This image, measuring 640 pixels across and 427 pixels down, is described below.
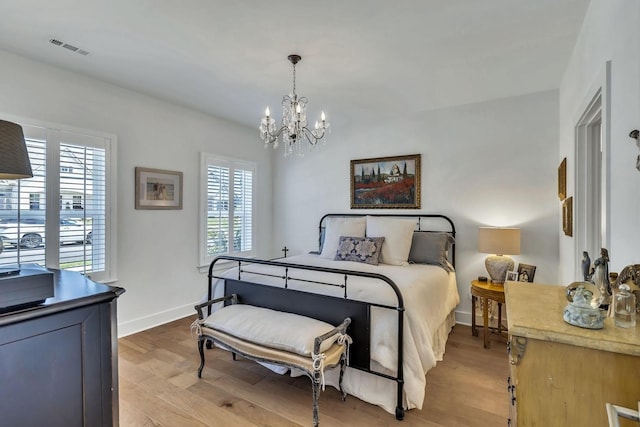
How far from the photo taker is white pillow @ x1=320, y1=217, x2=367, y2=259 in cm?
381

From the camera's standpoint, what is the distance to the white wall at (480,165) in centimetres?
337

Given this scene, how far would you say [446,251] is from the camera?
3.55 meters

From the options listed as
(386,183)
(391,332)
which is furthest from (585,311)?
(386,183)

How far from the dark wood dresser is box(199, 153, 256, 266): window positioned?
3.09 metres

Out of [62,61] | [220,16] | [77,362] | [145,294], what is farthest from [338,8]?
[145,294]

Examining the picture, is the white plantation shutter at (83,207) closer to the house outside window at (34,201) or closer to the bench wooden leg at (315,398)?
the house outside window at (34,201)

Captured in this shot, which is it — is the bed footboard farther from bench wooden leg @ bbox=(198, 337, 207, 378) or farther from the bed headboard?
the bed headboard

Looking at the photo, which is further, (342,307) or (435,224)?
(435,224)

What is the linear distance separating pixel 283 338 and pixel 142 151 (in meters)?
2.73

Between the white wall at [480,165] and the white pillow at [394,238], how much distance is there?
24.9 inches

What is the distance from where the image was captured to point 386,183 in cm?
429

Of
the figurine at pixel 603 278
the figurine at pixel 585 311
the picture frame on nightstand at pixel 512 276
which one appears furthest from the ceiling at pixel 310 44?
the picture frame on nightstand at pixel 512 276

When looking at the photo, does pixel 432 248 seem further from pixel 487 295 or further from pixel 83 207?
pixel 83 207

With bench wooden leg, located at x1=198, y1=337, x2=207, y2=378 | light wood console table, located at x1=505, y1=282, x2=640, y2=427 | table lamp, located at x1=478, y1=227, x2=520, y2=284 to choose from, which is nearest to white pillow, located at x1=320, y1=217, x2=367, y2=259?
table lamp, located at x1=478, y1=227, x2=520, y2=284
